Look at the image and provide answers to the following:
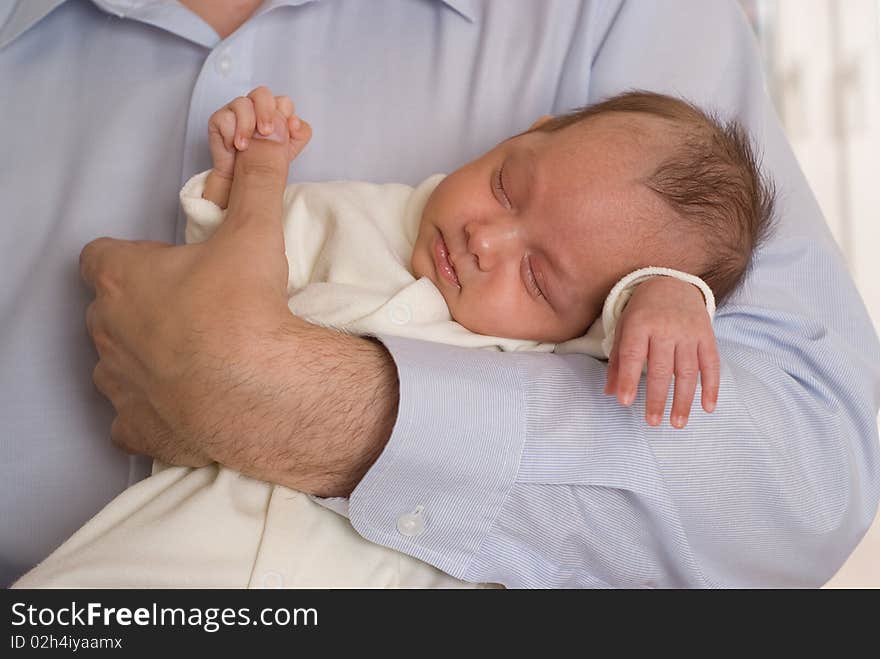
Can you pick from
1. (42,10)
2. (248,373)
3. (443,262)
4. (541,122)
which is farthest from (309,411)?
(42,10)

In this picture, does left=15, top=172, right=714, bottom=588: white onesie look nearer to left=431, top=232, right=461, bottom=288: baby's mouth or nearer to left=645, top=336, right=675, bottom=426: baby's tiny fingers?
left=431, top=232, right=461, bottom=288: baby's mouth

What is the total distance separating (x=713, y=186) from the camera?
1277 millimetres

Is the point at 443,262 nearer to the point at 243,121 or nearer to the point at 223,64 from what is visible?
the point at 243,121

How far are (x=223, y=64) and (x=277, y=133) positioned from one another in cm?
23

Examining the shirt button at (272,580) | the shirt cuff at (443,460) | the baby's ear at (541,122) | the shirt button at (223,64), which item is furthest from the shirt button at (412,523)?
the shirt button at (223,64)

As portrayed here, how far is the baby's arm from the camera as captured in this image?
133 cm

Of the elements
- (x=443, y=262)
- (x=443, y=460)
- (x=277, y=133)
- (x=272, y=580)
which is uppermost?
(x=277, y=133)

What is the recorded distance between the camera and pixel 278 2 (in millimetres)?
1507

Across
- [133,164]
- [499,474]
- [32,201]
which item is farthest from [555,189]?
[32,201]

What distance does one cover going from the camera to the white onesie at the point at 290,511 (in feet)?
3.64
